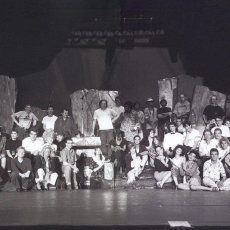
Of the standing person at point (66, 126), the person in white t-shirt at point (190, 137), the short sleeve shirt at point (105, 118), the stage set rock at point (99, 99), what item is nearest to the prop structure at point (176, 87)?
the stage set rock at point (99, 99)

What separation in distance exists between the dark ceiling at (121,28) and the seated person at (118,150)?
7.72 ft

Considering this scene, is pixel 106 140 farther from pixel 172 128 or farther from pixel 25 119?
pixel 25 119

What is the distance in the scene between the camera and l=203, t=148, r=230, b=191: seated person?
512 inches

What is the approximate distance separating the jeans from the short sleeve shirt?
98 mm

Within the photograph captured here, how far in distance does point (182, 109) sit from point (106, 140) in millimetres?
2011

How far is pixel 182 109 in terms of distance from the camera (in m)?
13.5

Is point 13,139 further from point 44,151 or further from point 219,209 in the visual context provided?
point 219,209

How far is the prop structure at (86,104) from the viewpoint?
13523 mm

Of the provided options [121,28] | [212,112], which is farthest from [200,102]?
[121,28]

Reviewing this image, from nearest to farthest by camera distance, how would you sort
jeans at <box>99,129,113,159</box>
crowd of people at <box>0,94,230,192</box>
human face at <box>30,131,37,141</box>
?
crowd of people at <box>0,94,230,192</box>
jeans at <box>99,129,113,159</box>
human face at <box>30,131,37,141</box>

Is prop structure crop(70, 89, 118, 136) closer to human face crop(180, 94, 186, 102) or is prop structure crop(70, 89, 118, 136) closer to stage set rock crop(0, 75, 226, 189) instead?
stage set rock crop(0, 75, 226, 189)

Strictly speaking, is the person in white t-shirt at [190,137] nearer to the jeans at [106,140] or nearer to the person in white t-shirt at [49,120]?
the jeans at [106,140]

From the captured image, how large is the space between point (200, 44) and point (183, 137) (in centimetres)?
231

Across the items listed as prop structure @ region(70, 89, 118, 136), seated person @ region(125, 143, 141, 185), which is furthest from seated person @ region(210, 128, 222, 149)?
prop structure @ region(70, 89, 118, 136)
